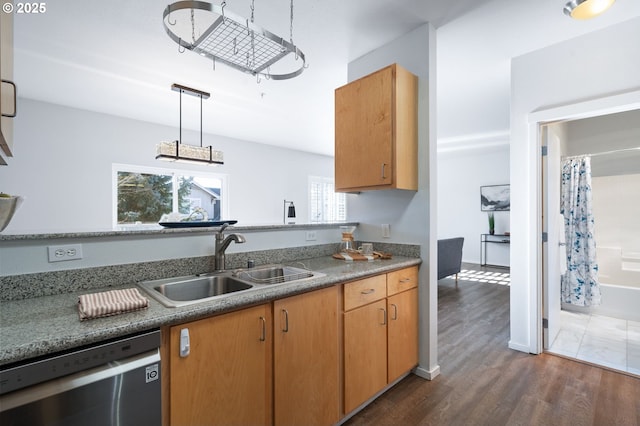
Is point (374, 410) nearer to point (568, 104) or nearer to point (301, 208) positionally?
point (568, 104)

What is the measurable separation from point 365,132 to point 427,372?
73.3 inches

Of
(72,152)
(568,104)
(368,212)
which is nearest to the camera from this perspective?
(568,104)

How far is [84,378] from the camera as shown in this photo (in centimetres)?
93

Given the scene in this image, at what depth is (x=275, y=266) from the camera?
6.66 ft

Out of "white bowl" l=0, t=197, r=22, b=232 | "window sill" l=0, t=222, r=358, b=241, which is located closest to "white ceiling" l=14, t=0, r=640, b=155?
"window sill" l=0, t=222, r=358, b=241

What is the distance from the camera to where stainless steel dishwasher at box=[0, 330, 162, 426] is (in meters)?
0.83

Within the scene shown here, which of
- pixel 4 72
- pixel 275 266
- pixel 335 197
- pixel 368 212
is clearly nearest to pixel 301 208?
pixel 335 197

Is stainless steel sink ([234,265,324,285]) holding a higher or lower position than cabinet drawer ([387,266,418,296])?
higher

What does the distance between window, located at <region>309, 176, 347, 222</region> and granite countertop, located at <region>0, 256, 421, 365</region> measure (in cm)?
595

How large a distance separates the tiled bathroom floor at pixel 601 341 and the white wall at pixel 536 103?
15.5 inches

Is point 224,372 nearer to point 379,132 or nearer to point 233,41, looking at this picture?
point 233,41

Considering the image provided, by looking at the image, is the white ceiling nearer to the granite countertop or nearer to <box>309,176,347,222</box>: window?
the granite countertop

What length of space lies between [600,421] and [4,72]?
3.30 metres

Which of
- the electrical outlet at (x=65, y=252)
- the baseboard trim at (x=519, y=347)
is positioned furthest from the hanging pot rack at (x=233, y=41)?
the baseboard trim at (x=519, y=347)
